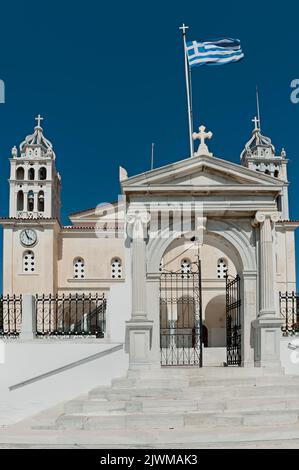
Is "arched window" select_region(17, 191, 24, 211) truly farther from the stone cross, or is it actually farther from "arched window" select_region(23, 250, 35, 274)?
the stone cross

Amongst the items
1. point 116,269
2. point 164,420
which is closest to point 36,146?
point 116,269

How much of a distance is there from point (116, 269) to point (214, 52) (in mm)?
25138

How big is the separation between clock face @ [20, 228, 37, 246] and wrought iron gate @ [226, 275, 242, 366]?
84.9 feet

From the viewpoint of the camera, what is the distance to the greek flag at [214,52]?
21.7 meters

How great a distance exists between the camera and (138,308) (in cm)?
1742

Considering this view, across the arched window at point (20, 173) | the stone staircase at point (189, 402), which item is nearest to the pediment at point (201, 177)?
the stone staircase at point (189, 402)

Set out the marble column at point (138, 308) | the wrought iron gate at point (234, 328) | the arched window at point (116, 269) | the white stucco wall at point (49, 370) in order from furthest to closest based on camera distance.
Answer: the arched window at point (116, 269)
the wrought iron gate at point (234, 328)
the marble column at point (138, 308)
the white stucco wall at point (49, 370)

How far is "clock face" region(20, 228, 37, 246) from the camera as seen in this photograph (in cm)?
4431

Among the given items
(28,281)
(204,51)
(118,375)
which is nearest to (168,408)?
(118,375)

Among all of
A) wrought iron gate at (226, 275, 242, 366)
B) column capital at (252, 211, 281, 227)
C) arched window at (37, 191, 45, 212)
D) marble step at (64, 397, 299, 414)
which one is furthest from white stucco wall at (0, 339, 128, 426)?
arched window at (37, 191, 45, 212)

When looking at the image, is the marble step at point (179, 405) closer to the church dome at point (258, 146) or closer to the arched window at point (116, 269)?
the arched window at point (116, 269)

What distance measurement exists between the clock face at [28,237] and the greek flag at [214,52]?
24449 mm
